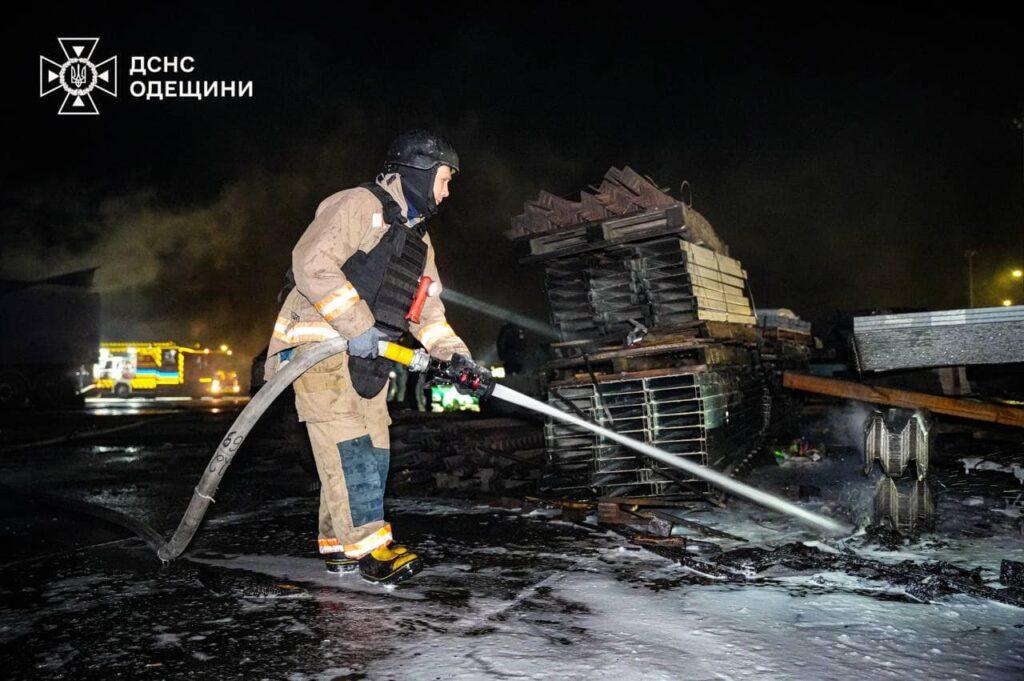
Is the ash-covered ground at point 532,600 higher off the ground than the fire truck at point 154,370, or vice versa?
the fire truck at point 154,370

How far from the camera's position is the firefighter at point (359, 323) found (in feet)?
10.6

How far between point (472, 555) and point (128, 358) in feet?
98.4

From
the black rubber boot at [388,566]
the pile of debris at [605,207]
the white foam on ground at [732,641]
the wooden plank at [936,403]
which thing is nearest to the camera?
the white foam on ground at [732,641]

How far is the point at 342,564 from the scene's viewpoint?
3.36 meters

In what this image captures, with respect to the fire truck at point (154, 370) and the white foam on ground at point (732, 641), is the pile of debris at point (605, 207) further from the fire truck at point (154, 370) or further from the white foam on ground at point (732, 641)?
the fire truck at point (154, 370)

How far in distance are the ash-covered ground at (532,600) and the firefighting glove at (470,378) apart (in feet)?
3.16

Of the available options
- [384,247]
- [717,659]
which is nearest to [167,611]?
[384,247]

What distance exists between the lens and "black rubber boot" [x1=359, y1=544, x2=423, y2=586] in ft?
10.4

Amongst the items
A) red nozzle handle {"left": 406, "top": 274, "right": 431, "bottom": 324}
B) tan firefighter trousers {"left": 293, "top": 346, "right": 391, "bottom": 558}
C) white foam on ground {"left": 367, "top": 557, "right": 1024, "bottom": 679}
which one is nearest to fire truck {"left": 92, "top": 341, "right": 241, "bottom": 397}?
red nozzle handle {"left": 406, "top": 274, "right": 431, "bottom": 324}

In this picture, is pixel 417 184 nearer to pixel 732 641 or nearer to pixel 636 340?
pixel 636 340

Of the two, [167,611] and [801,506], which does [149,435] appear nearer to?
[167,611]

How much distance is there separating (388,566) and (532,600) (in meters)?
0.80

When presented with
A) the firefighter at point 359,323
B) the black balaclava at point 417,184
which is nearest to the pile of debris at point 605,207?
the firefighter at point 359,323

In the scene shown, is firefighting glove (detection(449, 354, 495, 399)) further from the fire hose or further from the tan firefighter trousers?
the tan firefighter trousers
